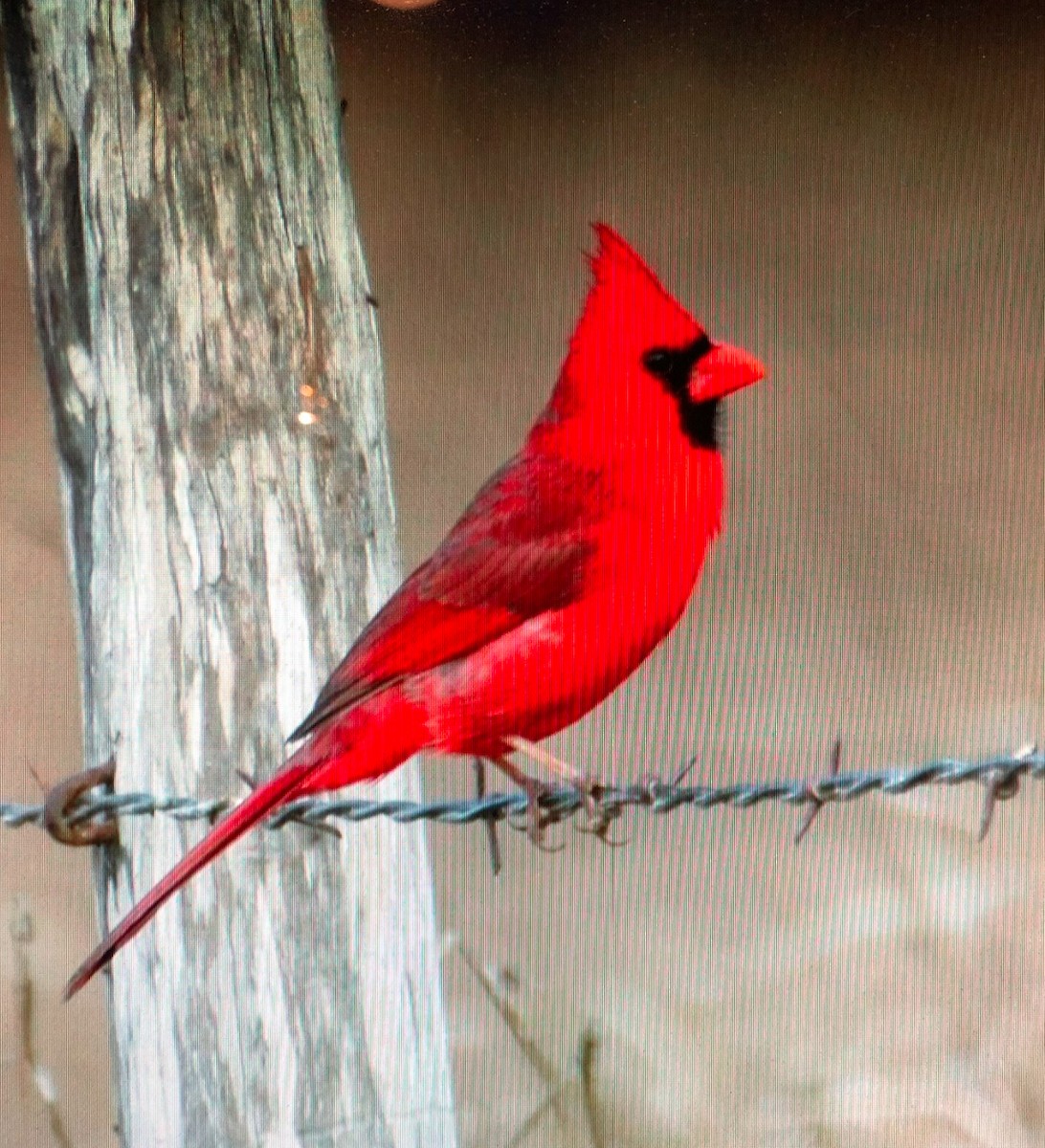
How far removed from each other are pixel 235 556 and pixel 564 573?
28 centimetres

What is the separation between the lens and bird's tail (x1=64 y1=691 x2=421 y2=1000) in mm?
1338

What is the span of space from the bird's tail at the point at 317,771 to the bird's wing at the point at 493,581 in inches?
0.9

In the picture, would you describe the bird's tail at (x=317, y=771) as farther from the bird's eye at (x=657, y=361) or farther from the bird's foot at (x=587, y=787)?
the bird's eye at (x=657, y=361)

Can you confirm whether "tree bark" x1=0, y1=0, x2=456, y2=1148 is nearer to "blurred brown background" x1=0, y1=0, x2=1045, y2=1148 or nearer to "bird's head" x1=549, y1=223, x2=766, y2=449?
"blurred brown background" x1=0, y1=0, x2=1045, y2=1148

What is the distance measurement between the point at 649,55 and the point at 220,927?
830 mm

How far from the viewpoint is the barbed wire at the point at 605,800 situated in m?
1.23

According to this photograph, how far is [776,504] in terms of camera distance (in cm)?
137

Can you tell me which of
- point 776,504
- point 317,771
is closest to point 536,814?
A: point 317,771

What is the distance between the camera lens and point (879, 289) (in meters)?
1.37

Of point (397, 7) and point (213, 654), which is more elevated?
point (397, 7)

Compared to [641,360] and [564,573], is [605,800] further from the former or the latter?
[641,360]

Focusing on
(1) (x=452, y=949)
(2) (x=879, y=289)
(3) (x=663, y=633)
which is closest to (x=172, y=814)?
(1) (x=452, y=949)

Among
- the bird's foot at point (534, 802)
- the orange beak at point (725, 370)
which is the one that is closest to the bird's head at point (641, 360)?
the orange beak at point (725, 370)

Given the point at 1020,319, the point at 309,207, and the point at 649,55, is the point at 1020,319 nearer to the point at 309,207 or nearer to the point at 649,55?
the point at 649,55
